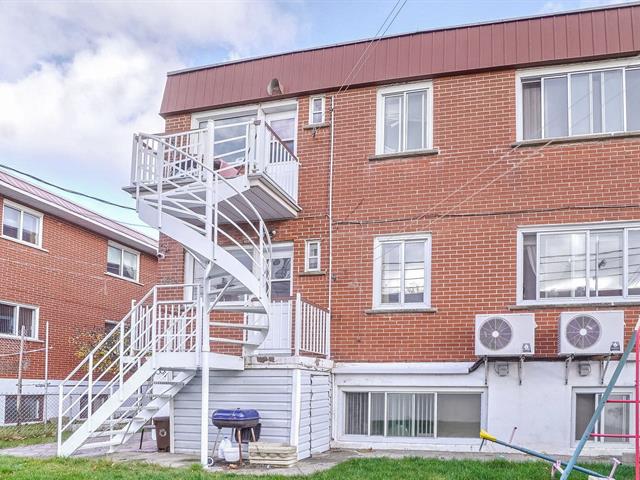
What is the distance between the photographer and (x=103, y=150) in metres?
17.1

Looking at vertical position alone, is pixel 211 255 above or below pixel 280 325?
above

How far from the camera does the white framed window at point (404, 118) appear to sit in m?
11.5

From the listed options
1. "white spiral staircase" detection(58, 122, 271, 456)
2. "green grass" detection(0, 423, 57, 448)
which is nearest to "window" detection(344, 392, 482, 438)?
"white spiral staircase" detection(58, 122, 271, 456)

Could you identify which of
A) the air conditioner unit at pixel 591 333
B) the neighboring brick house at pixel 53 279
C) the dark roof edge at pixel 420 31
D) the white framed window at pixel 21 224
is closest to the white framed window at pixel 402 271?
the air conditioner unit at pixel 591 333

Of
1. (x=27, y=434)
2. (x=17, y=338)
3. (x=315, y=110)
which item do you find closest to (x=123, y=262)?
(x=17, y=338)

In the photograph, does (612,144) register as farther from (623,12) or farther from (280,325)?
(280,325)

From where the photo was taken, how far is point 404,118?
457 inches

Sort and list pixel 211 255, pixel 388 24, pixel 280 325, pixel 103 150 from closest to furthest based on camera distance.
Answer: pixel 211 255 → pixel 280 325 → pixel 388 24 → pixel 103 150

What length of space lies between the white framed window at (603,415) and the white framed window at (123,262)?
14751mm

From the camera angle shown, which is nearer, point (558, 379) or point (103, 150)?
point (558, 379)

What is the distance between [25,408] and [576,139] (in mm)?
13865

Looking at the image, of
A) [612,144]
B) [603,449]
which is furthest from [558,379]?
[612,144]

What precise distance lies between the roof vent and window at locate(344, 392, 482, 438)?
5316 millimetres

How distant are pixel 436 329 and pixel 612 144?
12.6 feet
